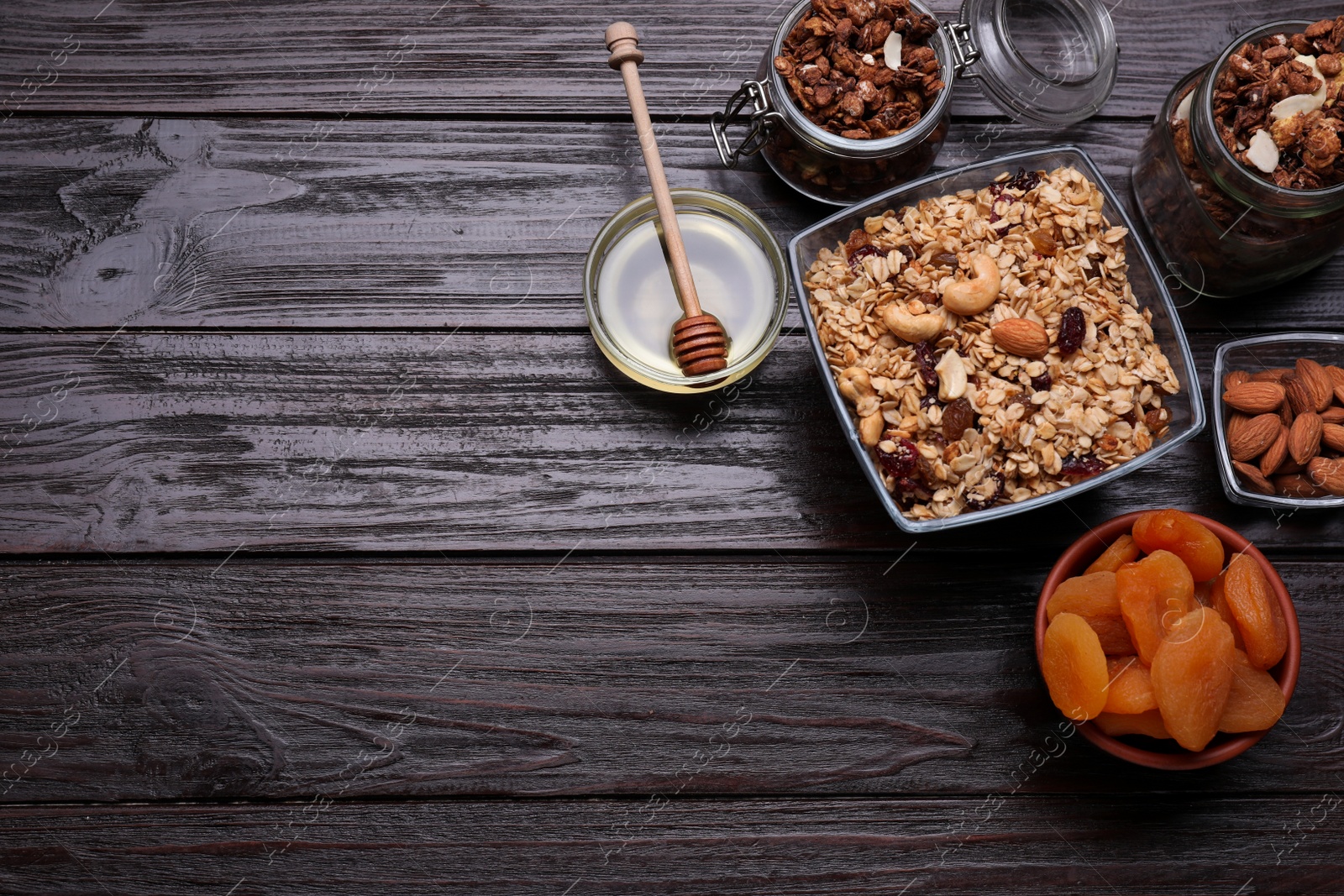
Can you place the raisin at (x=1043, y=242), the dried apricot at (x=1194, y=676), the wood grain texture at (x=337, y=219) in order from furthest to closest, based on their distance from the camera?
the wood grain texture at (x=337, y=219) < the raisin at (x=1043, y=242) < the dried apricot at (x=1194, y=676)

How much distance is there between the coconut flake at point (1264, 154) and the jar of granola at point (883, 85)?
0.18 metres

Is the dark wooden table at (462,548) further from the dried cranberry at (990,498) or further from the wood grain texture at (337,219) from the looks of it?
the dried cranberry at (990,498)

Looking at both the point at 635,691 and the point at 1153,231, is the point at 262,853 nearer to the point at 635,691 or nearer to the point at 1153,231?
the point at 635,691

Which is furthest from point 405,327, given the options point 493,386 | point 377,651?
point 377,651

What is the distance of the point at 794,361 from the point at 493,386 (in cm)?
34

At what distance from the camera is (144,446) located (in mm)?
985

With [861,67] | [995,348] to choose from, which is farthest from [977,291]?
[861,67]

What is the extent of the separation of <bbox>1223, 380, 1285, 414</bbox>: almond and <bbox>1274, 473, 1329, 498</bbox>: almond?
73mm

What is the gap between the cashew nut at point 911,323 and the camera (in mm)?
852

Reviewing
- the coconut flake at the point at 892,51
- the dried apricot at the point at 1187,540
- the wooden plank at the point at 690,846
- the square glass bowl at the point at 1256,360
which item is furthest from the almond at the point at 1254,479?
the coconut flake at the point at 892,51

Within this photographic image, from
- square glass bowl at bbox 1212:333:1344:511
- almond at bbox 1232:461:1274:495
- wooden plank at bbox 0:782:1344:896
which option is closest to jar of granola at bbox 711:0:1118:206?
square glass bowl at bbox 1212:333:1344:511

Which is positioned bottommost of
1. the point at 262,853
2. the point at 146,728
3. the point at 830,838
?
the point at 830,838

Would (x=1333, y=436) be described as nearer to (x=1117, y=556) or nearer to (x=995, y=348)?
(x=1117, y=556)

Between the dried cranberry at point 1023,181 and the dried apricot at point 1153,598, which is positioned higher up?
the dried cranberry at point 1023,181
